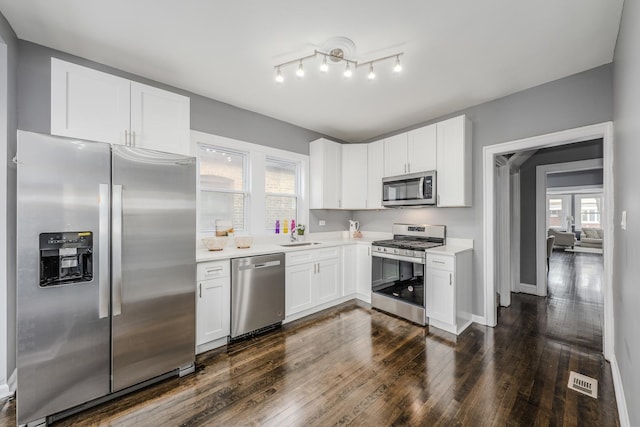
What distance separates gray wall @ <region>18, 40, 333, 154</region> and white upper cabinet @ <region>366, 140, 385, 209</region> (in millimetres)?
964

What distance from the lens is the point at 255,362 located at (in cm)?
236

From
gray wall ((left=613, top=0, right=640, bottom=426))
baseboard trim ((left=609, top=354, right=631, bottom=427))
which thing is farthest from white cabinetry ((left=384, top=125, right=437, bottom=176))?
baseboard trim ((left=609, top=354, right=631, bottom=427))

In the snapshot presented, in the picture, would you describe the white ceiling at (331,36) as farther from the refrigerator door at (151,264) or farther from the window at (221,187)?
the refrigerator door at (151,264)

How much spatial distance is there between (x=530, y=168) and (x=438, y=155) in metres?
2.29

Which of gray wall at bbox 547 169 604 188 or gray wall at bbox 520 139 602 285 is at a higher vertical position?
gray wall at bbox 547 169 604 188

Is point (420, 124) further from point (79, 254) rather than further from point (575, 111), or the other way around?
point (79, 254)

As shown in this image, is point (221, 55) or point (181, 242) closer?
point (181, 242)

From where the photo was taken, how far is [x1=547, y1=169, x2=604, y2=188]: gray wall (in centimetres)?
860

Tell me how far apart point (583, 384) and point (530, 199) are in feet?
10.4

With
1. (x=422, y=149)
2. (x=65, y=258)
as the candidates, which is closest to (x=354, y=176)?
(x=422, y=149)

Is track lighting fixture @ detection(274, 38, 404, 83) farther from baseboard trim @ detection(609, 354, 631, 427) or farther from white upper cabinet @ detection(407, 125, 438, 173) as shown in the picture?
baseboard trim @ detection(609, 354, 631, 427)

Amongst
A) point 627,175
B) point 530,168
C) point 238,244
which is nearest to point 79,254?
point 238,244

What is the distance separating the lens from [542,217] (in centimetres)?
420

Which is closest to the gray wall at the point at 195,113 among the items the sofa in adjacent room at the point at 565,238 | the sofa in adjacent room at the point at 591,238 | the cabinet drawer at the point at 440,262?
the cabinet drawer at the point at 440,262
